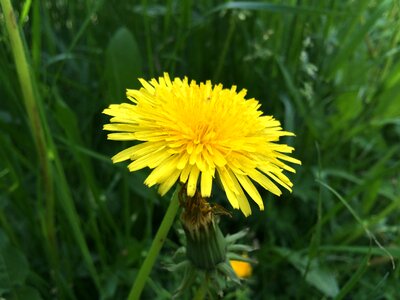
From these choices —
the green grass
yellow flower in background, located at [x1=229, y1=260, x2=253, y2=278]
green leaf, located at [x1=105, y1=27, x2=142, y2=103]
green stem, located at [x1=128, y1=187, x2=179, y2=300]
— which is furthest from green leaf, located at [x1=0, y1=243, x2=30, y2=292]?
yellow flower in background, located at [x1=229, y1=260, x2=253, y2=278]

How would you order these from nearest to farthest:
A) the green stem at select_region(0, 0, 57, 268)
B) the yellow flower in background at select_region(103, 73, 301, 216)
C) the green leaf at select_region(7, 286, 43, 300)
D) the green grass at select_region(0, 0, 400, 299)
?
the yellow flower in background at select_region(103, 73, 301, 216)
the green stem at select_region(0, 0, 57, 268)
the green leaf at select_region(7, 286, 43, 300)
the green grass at select_region(0, 0, 400, 299)

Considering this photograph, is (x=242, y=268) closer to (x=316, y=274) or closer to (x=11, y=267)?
(x=316, y=274)

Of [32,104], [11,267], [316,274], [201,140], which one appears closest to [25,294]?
[11,267]

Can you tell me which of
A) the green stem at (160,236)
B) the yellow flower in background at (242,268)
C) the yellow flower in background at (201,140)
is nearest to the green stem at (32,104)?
the yellow flower in background at (201,140)

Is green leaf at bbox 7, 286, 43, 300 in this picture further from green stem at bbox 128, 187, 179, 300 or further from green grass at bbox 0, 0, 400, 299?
green stem at bbox 128, 187, 179, 300

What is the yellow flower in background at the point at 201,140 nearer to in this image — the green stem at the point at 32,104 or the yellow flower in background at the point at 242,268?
the green stem at the point at 32,104

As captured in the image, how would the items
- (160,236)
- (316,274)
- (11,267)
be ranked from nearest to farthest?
(160,236) → (11,267) → (316,274)
